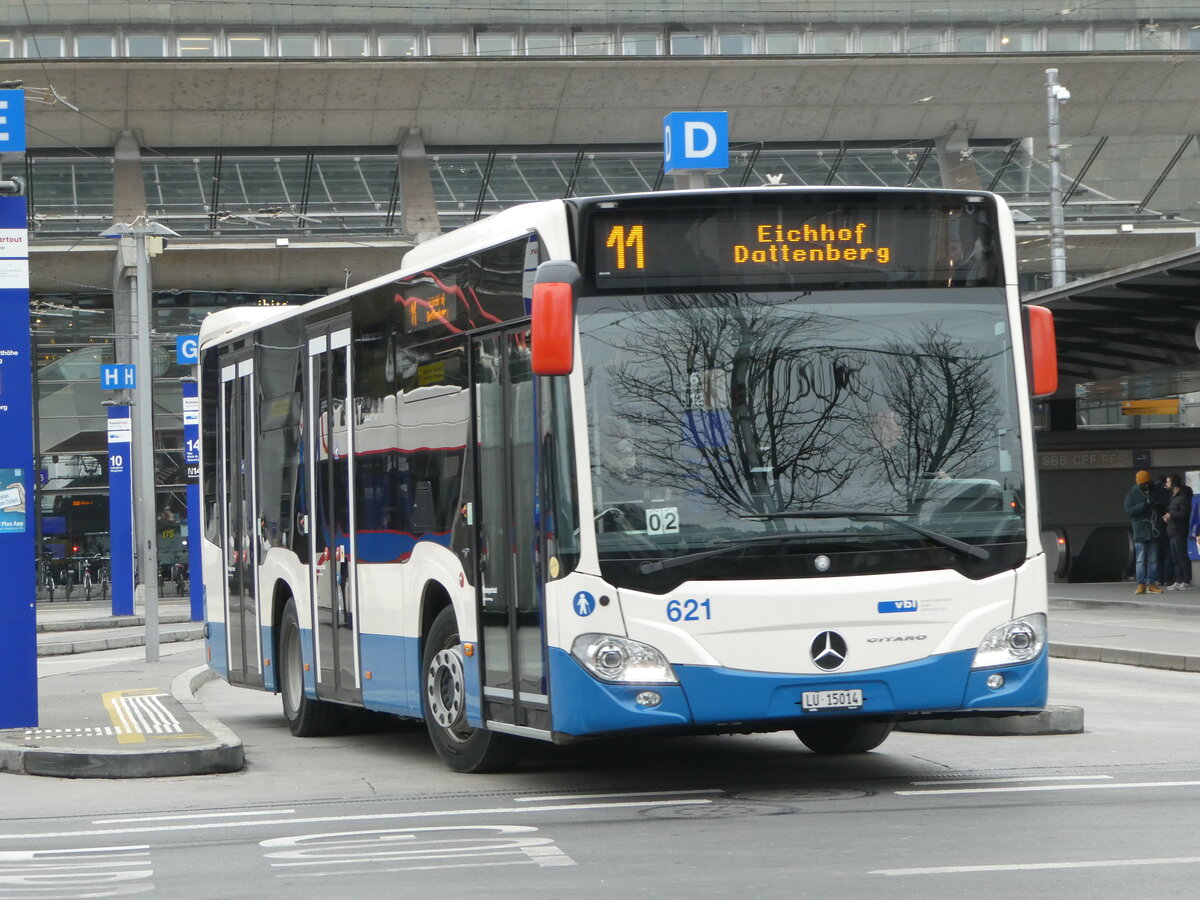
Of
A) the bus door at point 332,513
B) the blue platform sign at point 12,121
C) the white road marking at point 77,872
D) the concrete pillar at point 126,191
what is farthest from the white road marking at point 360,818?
the concrete pillar at point 126,191

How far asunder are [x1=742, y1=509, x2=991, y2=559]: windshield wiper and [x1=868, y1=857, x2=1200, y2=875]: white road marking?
2.43 meters

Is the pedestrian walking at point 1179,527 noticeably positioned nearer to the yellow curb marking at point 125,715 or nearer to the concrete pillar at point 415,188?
the yellow curb marking at point 125,715

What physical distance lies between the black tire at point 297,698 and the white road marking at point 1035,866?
729 centimetres

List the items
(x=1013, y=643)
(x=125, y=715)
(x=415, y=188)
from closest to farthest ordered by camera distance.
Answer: (x=1013, y=643), (x=125, y=715), (x=415, y=188)

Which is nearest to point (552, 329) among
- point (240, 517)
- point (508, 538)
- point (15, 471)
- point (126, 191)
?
point (508, 538)

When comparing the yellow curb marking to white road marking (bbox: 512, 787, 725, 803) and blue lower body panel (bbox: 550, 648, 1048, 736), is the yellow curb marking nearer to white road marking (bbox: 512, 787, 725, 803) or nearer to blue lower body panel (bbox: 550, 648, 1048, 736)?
white road marking (bbox: 512, 787, 725, 803)

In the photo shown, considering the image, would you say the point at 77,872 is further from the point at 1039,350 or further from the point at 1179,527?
the point at 1179,527

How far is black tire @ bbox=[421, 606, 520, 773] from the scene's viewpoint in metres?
10.5

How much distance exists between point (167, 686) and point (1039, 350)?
39.3ft

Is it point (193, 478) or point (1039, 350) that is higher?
point (193, 478)

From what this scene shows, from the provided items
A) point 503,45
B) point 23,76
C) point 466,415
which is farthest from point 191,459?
point 466,415

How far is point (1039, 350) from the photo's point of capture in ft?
31.4

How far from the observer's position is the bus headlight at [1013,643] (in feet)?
30.9

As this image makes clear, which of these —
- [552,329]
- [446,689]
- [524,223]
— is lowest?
[446,689]
